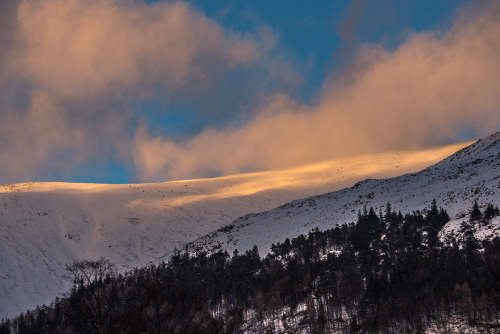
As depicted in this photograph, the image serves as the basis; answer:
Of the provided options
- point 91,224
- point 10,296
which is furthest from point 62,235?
point 10,296

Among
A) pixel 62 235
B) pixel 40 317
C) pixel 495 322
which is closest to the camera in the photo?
pixel 495 322

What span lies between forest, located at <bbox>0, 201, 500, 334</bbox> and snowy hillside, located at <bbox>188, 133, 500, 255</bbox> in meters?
7.01

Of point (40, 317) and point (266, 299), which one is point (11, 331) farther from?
point (266, 299)

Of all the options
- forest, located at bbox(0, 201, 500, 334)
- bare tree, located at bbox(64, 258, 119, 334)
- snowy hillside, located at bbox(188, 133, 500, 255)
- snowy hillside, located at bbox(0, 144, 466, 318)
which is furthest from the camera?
snowy hillside, located at bbox(0, 144, 466, 318)

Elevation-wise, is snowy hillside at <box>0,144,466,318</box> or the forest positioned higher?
snowy hillside at <box>0,144,466,318</box>

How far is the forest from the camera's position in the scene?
59594mm

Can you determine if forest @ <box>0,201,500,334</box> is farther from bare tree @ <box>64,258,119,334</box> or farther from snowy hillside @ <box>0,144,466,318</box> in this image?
snowy hillside @ <box>0,144,466,318</box>

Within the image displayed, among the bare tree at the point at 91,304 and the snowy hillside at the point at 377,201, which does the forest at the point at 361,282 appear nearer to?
the snowy hillside at the point at 377,201

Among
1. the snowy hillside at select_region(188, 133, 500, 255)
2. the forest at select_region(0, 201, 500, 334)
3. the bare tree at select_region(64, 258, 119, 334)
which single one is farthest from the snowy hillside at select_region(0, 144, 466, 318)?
the bare tree at select_region(64, 258, 119, 334)

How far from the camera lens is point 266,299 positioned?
7944 cm

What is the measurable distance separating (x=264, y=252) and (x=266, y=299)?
102ft

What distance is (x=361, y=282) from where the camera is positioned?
74.6 meters

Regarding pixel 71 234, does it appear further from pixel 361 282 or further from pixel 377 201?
pixel 361 282

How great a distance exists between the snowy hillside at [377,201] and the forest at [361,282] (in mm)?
7011
